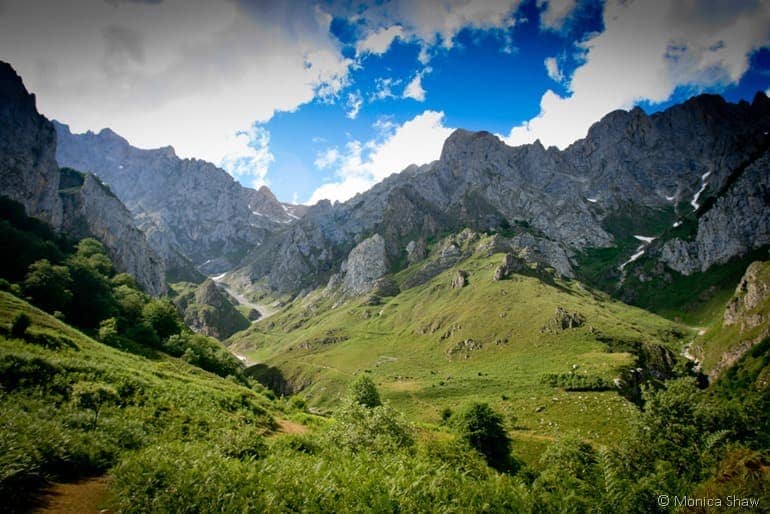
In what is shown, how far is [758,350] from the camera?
158 m

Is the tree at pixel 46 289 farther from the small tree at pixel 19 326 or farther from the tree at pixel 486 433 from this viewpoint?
the tree at pixel 486 433

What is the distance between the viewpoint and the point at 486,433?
5153cm

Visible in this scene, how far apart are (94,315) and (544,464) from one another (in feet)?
261

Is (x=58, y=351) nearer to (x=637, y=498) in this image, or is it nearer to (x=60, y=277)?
(x=637, y=498)

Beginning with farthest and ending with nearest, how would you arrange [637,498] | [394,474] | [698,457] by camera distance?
[698,457] → [637,498] → [394,474]

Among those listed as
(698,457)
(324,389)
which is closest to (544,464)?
(698,457)

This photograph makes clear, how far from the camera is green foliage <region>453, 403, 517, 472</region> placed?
162 feet

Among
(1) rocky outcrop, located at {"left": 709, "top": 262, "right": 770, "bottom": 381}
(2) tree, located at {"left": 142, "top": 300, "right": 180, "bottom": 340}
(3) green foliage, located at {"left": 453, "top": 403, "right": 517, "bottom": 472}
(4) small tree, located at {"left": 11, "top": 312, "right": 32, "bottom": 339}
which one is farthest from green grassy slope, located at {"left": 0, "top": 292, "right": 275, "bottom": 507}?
(1) rocky outcrop, located at {"left": 709, "top": 262, "right": 770, "bottom": 381}

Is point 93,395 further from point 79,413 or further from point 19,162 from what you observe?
point 19,162

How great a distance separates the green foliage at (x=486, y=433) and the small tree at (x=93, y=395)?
3947 cm

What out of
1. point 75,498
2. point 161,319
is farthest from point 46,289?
point 75,498

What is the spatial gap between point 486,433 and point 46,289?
75579 mm

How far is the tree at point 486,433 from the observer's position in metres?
49.6

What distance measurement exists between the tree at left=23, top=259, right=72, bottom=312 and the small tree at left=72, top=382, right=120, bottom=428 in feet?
180
